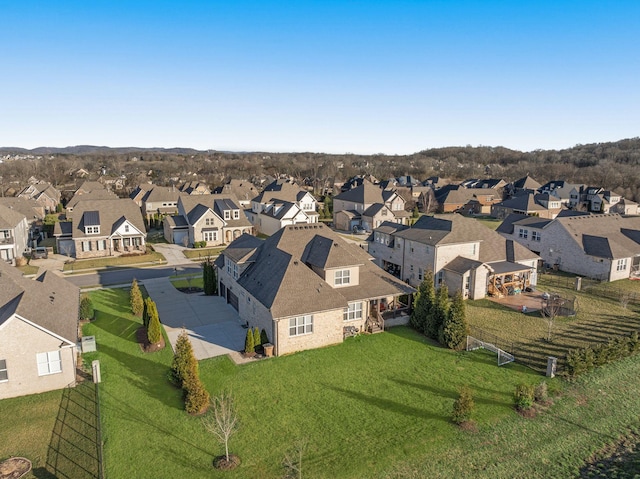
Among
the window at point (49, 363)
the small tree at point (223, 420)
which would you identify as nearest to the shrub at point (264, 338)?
the small tree at point (223, 420)

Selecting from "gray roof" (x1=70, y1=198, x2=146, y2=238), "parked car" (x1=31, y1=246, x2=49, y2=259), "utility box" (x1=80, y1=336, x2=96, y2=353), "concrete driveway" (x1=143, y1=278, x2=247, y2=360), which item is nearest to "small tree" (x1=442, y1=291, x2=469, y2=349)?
"concrete driveway" (x1=143, y1=278, x2=247, y2=360)

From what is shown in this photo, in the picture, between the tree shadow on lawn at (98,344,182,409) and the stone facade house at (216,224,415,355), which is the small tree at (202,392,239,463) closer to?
the tree shadow on lawn at (98,344,182,409)

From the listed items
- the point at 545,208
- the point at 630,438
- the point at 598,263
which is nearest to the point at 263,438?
the point at 630,438

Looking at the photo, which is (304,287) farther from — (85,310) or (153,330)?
(85,310)

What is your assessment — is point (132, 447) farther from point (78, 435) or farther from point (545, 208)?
point (545, 208)

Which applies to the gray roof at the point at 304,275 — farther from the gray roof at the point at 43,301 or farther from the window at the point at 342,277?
the gray roof at the point at 43,301

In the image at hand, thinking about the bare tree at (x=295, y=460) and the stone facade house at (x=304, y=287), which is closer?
the bare tree at (x=295, y=460)

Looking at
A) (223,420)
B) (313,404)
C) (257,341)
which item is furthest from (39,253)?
(313,404)
